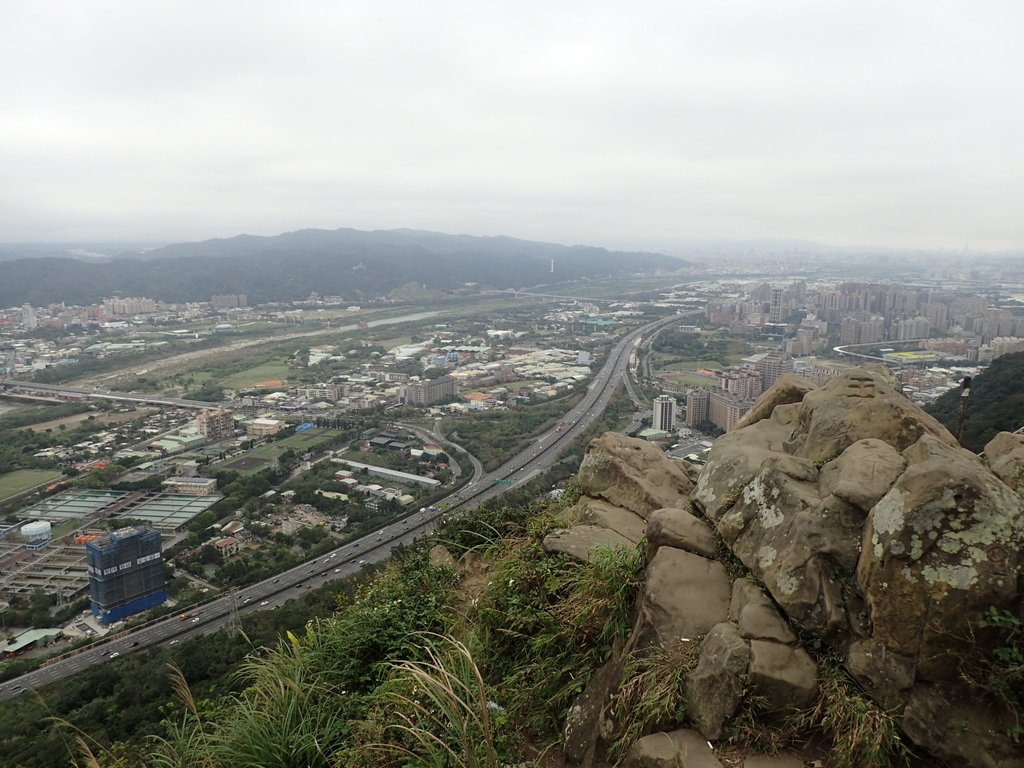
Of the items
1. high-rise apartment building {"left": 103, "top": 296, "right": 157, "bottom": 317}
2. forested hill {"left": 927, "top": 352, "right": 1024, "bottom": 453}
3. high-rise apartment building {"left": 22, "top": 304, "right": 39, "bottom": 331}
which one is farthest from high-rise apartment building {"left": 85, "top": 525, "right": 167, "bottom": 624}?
high-rise apartment building {"left": 103, "top": 296, "right": 157, "bottom": 317}

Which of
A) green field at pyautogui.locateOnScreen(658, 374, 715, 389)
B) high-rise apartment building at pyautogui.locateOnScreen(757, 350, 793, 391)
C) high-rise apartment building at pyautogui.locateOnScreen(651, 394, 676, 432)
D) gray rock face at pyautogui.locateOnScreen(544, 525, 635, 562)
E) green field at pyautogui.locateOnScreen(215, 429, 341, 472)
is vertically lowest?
green field at pyautogui.locateOnScreen(215, 429, 341, 472)

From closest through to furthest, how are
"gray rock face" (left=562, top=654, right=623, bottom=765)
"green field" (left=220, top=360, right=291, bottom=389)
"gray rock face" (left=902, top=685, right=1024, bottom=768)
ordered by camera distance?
"gray rock face" (left=902, top=685, right=1024, bottom=768)
"gray rock face" (left=562, top=654, right=623, bottom=765)
"green field" (left=220, top=360, right=291, bottom=389)

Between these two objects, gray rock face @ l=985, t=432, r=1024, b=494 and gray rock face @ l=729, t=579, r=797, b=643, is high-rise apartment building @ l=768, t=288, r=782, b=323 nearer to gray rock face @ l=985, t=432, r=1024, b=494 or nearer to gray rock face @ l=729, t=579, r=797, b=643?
gray rock face @ l=985, t=432, r=1024, b=494

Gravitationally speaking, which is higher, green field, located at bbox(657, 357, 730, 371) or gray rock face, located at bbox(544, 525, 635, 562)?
gray rock face, located at bbox(544, 525, 635, 562)

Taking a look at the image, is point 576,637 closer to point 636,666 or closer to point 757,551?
point 636,666

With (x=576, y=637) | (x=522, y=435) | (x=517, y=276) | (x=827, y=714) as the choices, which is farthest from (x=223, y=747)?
(x=517, y=276)

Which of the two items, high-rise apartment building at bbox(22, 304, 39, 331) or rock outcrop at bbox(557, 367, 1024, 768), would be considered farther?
high-rise apartment building at bbox(22, 304, 39, 331)

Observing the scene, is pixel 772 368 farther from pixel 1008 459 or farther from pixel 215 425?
pixel 1008 459
